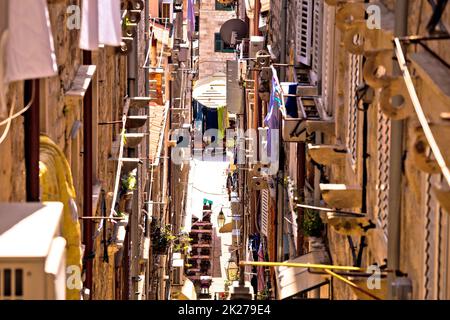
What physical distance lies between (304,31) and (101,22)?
6.45m

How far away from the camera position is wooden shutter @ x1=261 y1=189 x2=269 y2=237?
28.7m

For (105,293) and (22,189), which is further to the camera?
(105,293)

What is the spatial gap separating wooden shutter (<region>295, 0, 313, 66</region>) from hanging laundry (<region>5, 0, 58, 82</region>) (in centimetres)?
1109

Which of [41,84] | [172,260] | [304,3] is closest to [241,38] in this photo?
[172,260]

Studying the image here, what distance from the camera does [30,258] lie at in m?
6.32

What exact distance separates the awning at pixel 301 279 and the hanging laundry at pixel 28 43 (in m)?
5.92

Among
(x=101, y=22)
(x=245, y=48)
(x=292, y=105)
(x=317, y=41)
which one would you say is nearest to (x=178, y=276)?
(x=245, y=48)

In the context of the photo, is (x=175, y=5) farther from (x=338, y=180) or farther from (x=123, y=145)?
(x=338, y=180)

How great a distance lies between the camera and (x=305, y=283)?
1273cm

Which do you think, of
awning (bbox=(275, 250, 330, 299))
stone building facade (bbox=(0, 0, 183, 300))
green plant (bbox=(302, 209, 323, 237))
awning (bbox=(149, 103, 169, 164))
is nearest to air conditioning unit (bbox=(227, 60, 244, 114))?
awning (bbox=(149, 103, 169, 164))

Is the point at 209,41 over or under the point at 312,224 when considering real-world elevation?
over

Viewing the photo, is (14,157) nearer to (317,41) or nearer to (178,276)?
(317,41)

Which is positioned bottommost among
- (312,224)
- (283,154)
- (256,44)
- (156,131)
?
(312,224)

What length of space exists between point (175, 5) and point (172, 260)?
1457 cm
